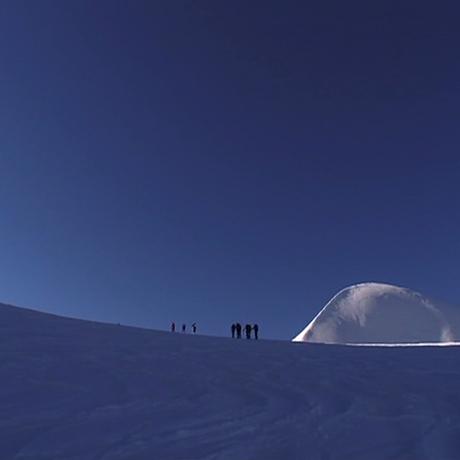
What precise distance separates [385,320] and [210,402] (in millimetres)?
59366

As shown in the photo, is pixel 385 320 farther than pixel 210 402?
Yes

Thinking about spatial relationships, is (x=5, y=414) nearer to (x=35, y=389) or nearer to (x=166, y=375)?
(x=35, y=389)

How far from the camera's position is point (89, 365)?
975cm

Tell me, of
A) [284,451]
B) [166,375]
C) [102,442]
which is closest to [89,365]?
[166,375]

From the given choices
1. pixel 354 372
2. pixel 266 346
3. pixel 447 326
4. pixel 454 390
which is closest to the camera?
pixel 454 390

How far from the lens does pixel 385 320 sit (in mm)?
62781

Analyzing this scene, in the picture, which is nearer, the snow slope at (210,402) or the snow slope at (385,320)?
the snow slope at (210,402)

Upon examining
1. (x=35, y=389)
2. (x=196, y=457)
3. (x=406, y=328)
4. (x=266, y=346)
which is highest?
(x=406, y=328)

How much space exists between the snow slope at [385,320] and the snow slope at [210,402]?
1960 inches

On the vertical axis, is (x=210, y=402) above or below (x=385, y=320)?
below

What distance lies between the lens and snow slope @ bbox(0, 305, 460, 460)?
596cm

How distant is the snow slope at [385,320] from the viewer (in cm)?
5968

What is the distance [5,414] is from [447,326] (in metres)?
61.0

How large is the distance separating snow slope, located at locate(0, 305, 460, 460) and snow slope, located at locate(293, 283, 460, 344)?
163ft
